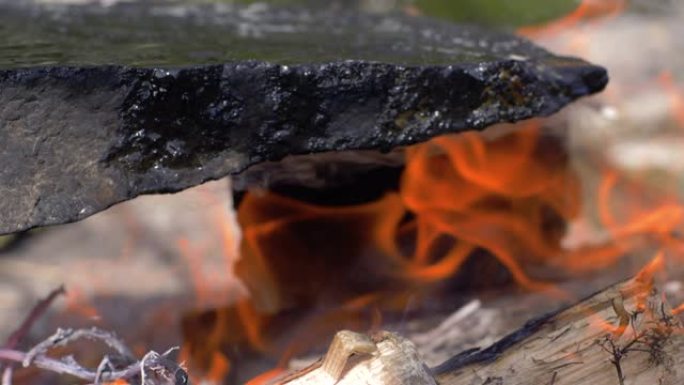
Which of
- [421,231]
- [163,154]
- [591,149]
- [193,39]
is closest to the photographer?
[163,154]

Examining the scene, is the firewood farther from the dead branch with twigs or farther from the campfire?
the dead branch with twigs

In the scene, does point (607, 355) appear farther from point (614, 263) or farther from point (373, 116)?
point (614, 263)

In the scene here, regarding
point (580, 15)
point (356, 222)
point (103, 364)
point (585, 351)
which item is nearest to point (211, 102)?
point (103, 364)

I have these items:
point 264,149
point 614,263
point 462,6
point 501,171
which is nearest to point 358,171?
point 501,171

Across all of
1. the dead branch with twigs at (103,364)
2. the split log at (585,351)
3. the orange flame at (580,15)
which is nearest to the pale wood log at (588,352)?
the split log at (585,351)

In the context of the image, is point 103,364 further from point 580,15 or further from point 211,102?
point 580,15

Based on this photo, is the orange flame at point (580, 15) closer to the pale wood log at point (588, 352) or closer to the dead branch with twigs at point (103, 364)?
the pale wood log at point (588, 352)
